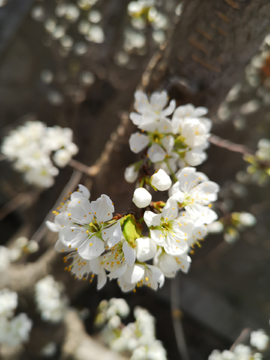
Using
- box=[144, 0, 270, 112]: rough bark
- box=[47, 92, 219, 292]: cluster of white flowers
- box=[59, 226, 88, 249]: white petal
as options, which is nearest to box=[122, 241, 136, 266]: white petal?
box=[47, 92, 219, 292]: cluster of white flowers

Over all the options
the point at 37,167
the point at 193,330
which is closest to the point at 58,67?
the point at 37,167

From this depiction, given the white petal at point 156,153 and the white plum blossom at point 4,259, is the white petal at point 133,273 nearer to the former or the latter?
the white petal at point 156,153

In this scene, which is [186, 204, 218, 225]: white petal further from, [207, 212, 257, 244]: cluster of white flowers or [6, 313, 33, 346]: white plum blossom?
[6, 313, 33, 346]: white plum blossom

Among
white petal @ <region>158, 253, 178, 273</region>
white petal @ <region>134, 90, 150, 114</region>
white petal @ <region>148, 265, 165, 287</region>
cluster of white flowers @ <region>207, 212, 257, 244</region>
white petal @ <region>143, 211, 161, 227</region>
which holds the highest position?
white petal @ <region>134, 90, 150, 114</region>

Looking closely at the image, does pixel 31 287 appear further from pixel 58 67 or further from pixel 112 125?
pixel 58 67

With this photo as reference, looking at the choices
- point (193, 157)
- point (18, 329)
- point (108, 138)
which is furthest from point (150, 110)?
point (18, 329)

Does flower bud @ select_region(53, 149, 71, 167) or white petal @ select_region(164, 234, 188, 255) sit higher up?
white petal @ select_region(164, 234, 188, 255)

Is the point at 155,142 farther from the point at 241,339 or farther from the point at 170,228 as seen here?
the point at 241,339

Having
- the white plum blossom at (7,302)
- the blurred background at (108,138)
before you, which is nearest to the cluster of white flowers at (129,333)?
the blurred background at (108,138)
